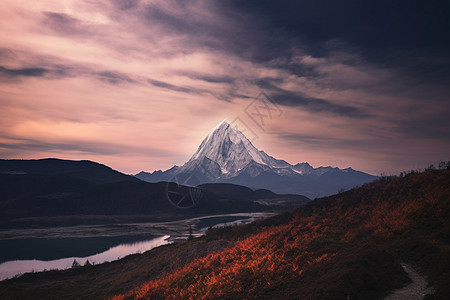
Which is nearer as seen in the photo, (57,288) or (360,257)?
(360,257)

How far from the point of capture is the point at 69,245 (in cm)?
8844

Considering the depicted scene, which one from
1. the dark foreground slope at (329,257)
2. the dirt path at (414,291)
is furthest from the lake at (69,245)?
the dirt path at (414,291)

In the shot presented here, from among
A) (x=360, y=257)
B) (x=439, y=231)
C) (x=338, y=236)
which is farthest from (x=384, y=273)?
(x=338, y=236)

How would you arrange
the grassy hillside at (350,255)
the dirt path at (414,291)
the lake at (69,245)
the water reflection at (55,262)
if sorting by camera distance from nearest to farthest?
the dirt path at (414,291)
the grassy hillside at (350,255)
the water reflection at (55,262)
the lake at (69,245)

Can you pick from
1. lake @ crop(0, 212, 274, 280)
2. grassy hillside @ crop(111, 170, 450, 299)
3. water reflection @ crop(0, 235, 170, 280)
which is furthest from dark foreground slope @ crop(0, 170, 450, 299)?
lake @ crop(0, 212, 274, 280)

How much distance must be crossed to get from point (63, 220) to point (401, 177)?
5752 inches

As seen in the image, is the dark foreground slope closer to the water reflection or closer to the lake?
the water reflection

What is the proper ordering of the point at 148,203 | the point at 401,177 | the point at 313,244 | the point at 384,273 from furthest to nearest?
the point at 148,203, the point at 401,177, the point at 313,244, the point at 384,273

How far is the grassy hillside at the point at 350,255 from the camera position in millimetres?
13781

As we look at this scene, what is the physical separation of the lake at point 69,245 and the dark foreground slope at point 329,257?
30.3 metres

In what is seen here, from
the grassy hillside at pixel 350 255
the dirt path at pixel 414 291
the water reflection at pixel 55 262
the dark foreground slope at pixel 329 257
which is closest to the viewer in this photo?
the dirt path at pixel 414 291

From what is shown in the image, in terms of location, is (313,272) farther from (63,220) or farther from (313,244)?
(63,220)

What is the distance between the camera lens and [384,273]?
14156 mm

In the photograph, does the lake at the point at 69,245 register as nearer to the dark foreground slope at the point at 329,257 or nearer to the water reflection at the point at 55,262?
the water reflection at the point at 55,262
